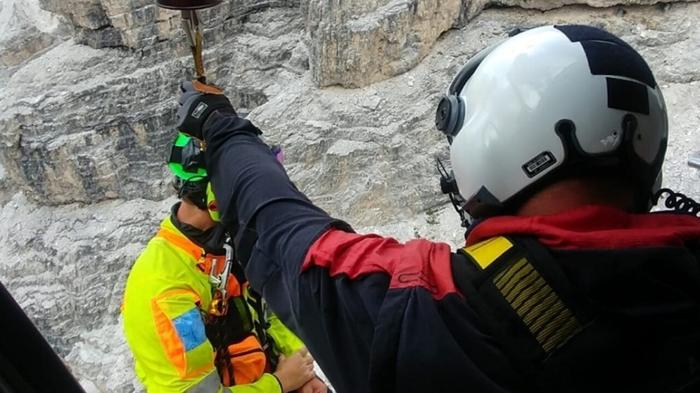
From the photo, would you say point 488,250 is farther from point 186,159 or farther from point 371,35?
point 371,35

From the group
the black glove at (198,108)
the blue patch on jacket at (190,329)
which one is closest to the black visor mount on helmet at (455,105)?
the black glove at (198,108)

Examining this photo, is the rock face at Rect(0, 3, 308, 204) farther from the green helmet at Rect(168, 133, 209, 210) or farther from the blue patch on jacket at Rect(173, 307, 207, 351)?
the blue patch on jacket at Rect(173, 307, 207, 351)

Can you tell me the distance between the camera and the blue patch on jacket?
279 cm

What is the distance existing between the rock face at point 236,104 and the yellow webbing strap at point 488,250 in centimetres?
1441

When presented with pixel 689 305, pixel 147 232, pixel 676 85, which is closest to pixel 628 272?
pixel 689 305

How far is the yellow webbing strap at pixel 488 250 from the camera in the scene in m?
1.20

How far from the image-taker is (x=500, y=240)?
4.06 feet

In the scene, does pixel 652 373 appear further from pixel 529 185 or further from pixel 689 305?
pixel 529 185

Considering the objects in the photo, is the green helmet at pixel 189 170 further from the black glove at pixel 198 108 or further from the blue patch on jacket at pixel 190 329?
the blue patch on jacket at pixel 190 329

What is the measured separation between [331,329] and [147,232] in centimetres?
2105

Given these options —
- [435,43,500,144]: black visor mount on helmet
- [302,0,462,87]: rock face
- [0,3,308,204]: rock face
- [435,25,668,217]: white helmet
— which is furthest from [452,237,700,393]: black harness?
[0,3,308,204]: rock face

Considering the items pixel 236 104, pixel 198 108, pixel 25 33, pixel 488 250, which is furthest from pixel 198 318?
pixel 25 33

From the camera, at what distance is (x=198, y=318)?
2871 millimetres

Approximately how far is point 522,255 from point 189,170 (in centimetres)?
182
